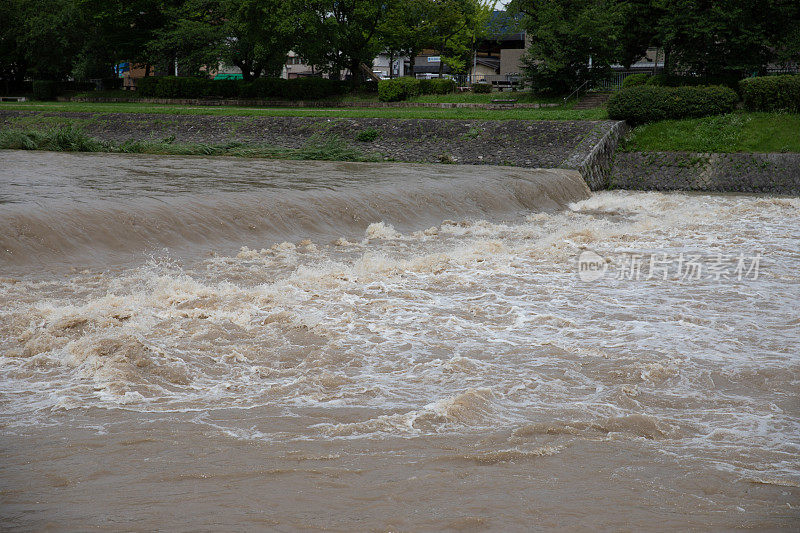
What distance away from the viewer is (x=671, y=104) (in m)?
24.2

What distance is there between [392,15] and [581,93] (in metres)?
14.6

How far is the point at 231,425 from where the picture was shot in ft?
15.3

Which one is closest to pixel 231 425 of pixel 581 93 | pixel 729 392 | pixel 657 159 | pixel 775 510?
pixel 775 510

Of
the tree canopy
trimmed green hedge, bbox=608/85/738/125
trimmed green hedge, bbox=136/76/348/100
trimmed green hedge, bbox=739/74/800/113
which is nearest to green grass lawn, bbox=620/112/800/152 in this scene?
trimmed green hedge, bbox=608/85/738/125

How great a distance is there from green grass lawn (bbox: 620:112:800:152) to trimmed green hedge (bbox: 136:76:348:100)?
20.2 metres

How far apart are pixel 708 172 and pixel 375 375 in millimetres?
18642

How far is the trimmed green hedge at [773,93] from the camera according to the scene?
77.6ft

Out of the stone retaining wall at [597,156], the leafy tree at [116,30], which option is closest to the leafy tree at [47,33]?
the leafy tree at [116,30]

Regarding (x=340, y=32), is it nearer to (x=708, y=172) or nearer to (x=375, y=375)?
(x=708, y=172)

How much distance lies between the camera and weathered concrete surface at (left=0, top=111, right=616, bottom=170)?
2188cm

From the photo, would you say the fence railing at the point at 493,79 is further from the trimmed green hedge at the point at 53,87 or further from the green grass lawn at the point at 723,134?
the trimmed green hedge at the point at 53,87

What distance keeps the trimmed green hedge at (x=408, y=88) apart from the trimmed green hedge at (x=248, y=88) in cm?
354

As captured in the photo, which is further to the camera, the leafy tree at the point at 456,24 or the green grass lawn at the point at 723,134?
the leafy tree at the point at 456,24

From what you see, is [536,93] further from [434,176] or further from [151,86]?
[151,86]
